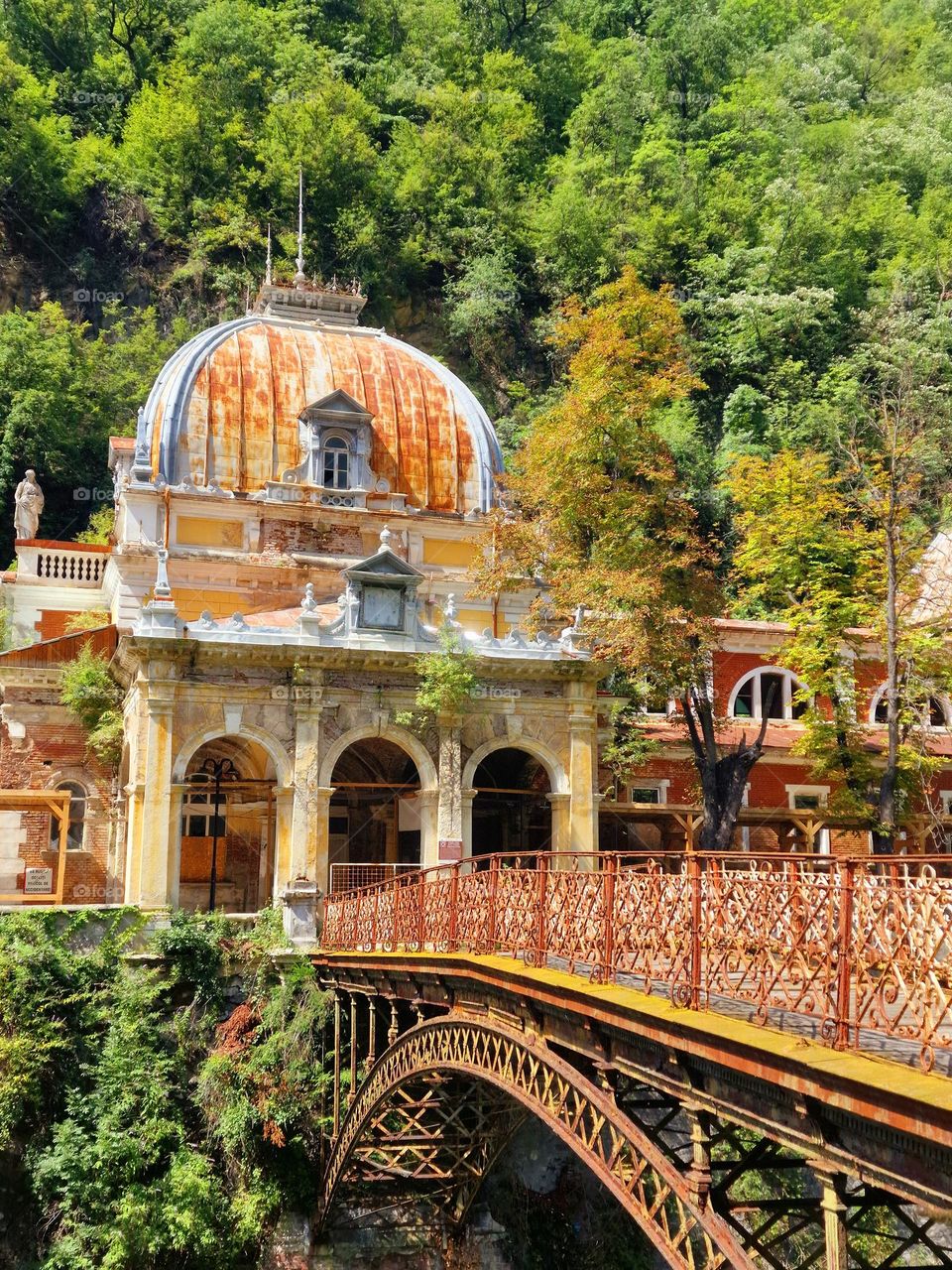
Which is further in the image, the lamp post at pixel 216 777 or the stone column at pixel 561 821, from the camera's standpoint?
the stone column at pixel 561 821

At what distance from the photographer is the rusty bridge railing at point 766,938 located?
8.42 m

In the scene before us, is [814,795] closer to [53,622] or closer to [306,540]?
[306,540]

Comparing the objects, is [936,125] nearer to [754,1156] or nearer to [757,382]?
[757,382]

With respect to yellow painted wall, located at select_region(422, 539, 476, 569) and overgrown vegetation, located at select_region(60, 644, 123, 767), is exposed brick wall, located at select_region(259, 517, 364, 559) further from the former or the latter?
overgrown vegetation, located at select_region(60, 644, 123, 767)

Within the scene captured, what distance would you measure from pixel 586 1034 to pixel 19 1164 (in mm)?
12970

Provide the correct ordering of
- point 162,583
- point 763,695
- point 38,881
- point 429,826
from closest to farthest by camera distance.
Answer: point 162,583, point 429,826, point 38,881, point 763,695

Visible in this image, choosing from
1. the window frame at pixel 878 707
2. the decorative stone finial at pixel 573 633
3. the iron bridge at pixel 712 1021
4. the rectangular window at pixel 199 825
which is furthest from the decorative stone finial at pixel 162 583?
the window frame at pixel 878 707

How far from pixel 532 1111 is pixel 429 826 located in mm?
9573

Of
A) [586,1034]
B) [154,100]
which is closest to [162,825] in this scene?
[586,1034]

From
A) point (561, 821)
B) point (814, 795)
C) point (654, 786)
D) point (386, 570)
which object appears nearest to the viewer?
point (386, 570)

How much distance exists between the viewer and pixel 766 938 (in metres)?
9.84

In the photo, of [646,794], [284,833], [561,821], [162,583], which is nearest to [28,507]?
[162,583]

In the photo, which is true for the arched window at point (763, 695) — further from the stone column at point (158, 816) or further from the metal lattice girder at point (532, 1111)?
the stone column at point (158, 816)

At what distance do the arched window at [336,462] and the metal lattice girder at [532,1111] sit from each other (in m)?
14.7
